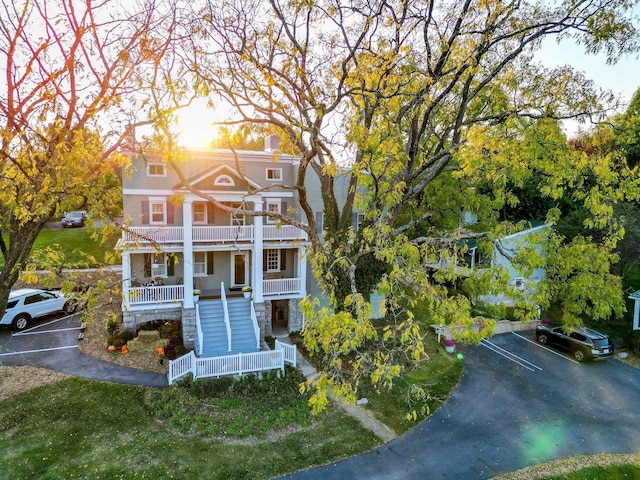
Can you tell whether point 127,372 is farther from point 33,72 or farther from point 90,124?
point 33,72

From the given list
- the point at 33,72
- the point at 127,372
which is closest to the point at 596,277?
the point at 33,72

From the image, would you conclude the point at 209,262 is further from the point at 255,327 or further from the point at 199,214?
the point at 255,327

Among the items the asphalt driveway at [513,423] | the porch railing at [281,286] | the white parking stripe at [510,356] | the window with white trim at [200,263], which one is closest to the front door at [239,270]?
the window with white trim at [200,263]

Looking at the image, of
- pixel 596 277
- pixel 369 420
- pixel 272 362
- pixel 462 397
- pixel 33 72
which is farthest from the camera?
pixel 272 362

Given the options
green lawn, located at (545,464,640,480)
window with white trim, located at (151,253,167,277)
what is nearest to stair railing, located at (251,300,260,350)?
window with white trim, located at (151,253,167,277)

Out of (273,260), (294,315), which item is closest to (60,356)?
(294,315)

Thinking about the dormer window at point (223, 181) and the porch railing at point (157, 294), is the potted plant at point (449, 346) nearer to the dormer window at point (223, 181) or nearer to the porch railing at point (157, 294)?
the porch railing at point (157, 294)
